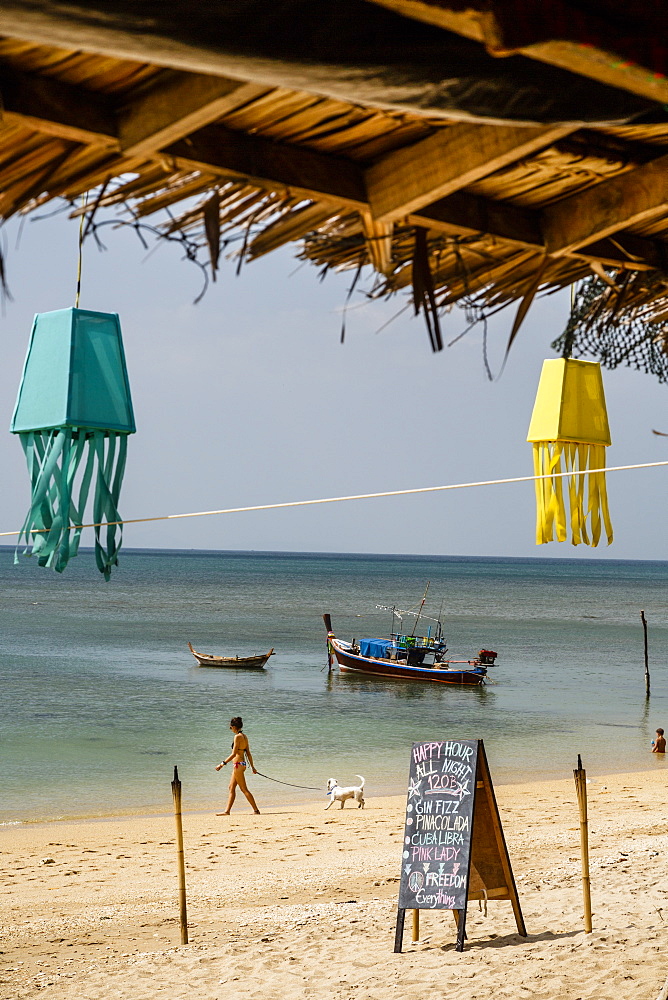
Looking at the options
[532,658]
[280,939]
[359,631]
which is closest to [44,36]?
[280,939]

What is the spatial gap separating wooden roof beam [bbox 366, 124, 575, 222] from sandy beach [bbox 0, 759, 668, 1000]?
4.33 metres

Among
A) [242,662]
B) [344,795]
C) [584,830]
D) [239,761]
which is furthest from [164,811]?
[242,662]

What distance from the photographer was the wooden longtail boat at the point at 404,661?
28.0 metres

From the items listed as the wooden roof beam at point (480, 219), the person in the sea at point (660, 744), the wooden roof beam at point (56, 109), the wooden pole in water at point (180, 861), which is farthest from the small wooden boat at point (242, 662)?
the wooden roof beam at point (56, 109)

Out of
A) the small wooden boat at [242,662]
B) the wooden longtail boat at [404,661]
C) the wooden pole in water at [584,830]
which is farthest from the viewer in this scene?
the small wooden boat at [242,662]

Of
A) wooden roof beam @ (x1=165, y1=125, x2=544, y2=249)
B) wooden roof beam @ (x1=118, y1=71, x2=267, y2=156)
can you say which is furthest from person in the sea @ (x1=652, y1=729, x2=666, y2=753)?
wooden roof beam @ (x1=118, y1=71, x2=267, y2=156)

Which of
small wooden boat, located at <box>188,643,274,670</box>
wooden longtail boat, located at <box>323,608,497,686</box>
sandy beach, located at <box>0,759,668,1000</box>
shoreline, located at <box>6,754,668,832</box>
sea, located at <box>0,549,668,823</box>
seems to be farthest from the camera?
small wooden boat, located at <box>188,643,274,670</box>

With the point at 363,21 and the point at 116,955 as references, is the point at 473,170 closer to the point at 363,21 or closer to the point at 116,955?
the point at 363,21

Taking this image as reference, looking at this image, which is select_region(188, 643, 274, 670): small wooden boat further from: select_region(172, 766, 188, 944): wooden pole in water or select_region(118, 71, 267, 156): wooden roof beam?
select_region(118, 71, 267, 156): wooden roof beam

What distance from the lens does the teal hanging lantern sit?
2559 mm

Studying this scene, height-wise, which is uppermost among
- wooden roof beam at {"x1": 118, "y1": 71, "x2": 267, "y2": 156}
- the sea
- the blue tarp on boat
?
wooden roof beam at {"x1": 118, "y1": 71, "x2": 267, "y2": 156}

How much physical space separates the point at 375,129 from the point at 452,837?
449 cm

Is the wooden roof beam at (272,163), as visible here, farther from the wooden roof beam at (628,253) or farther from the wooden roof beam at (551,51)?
the wooden roof beam at (551,51)

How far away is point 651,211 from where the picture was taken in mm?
2018
